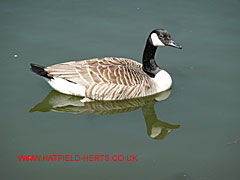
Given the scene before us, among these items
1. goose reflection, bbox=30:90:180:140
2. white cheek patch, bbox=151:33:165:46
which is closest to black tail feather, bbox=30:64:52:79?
goose reflection, bbox=30:90:180:140

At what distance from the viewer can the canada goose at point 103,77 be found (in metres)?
7.05

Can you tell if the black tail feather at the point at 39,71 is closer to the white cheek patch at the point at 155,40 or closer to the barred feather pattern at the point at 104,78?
the barred feather pattern at the point at 104,78

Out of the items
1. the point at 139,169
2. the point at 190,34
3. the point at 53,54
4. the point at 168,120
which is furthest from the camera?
the point at 190,34

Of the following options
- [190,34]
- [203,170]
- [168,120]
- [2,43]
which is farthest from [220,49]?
[2,43]

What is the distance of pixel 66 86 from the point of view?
280 inches

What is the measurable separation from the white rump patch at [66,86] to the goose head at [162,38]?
1.87 m

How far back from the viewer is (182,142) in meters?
6.24

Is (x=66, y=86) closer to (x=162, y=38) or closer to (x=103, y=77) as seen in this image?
(x=103, y=77)

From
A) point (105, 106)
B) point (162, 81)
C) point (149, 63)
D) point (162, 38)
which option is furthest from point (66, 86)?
point (162, 38)

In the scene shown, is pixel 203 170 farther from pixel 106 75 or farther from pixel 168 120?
pixel 106 75

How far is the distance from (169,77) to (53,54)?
3025 mm

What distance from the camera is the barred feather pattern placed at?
7.05 meters

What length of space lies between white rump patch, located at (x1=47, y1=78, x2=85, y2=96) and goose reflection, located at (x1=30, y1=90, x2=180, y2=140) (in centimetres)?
18

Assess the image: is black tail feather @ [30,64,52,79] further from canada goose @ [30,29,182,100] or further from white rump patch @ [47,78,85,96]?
white rump patch @ [47,78,85,96]
